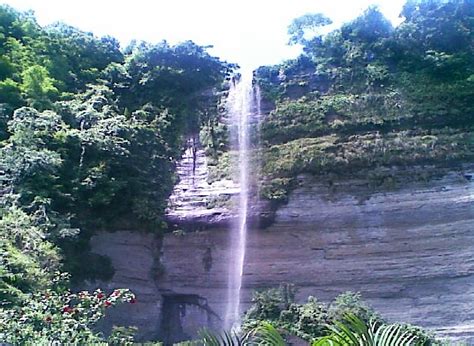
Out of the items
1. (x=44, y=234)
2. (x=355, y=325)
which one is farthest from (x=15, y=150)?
(x=355, y=325)

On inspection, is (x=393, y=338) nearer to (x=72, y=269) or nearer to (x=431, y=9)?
(x=72, y=269)

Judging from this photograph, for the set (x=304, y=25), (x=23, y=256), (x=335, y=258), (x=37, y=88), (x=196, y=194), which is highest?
(x=304, y=25)

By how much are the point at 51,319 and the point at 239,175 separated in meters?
11.3

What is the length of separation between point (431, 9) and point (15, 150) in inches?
537

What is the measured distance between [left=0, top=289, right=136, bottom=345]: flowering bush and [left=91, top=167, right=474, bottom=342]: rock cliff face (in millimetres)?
6722

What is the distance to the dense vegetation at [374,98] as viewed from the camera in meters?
17.7

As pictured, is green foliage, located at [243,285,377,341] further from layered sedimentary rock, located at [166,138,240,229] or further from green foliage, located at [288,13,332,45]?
green foliage, located at [288,13,332,45]

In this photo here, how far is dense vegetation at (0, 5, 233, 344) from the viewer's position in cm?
1012

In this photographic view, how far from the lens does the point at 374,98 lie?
18.7 m

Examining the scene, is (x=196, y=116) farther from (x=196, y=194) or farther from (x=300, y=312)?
(x=300, y=312)

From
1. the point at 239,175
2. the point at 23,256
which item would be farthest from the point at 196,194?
the point at 23,256

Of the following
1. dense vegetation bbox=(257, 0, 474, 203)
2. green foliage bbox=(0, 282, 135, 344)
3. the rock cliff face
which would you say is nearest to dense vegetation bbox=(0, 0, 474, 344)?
dense vegetation bbox=(257, 0, 474, 203)

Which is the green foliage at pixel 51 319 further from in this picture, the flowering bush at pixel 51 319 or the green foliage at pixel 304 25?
the green foliage at pixel 304 25

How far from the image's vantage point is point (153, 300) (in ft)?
56.1
